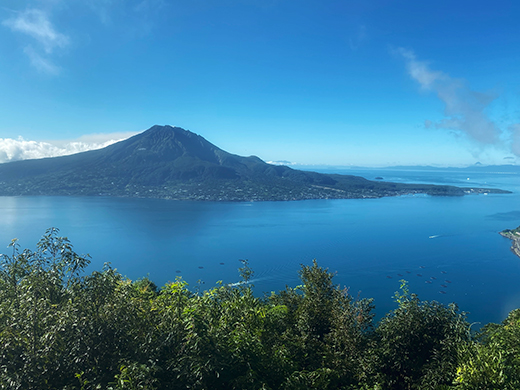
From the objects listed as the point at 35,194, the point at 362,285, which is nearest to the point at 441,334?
the point at 362,285

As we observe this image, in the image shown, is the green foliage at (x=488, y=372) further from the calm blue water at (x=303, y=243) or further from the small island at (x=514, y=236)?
the small island at (x=514, y=236)

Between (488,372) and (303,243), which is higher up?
(488,372)

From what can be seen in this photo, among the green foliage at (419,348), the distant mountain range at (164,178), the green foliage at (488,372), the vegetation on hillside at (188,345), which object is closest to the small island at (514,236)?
the green foliage at (419,348)

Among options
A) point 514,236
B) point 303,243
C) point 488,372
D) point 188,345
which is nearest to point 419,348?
point 488,372

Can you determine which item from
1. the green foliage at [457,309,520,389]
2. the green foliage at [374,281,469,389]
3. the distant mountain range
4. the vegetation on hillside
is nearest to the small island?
the green foliage at [374,281,469,389]

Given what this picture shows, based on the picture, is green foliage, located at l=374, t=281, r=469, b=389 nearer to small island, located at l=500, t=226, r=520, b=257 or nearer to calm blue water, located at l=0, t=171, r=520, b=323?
calm blue water, located at l=0, t=171, r=520, b=323

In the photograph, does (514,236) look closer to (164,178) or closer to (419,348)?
(419,348)

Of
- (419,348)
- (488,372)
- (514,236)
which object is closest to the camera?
(488,372)
